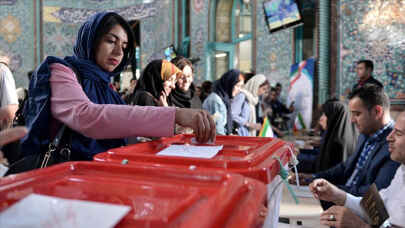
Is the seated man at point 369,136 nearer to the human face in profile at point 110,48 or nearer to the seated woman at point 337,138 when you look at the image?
the seated woman at point 337,138

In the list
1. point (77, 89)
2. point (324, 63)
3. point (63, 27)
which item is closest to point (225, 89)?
point (324, 63)

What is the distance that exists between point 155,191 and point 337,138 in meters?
2.57

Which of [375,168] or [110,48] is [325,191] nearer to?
[375,168]

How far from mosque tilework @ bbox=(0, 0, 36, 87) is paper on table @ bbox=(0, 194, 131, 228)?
10483mm

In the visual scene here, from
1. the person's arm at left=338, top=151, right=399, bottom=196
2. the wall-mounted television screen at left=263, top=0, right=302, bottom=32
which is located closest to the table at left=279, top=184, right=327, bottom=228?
the person's arm at left=338, top=151, right=399, bottom=196

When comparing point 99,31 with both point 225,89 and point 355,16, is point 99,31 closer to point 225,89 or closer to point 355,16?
point 225,89

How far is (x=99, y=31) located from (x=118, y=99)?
253 mm

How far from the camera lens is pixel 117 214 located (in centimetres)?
40

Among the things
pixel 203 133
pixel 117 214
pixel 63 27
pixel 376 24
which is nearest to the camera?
pixel 117 214

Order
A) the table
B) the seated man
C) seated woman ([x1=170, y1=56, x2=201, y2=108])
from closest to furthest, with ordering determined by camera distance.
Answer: the seated man
the table
seated woman ([x1=170, y1=56, x2=201, y2=108])

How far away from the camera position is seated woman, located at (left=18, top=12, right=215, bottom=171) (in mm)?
882

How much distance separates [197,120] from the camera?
2.84 feet

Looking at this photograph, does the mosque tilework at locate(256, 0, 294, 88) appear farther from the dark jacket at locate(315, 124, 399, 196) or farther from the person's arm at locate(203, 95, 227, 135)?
the dark jacket at locate(315, 124, 399, 196)

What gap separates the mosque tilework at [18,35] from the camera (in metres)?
9.48
